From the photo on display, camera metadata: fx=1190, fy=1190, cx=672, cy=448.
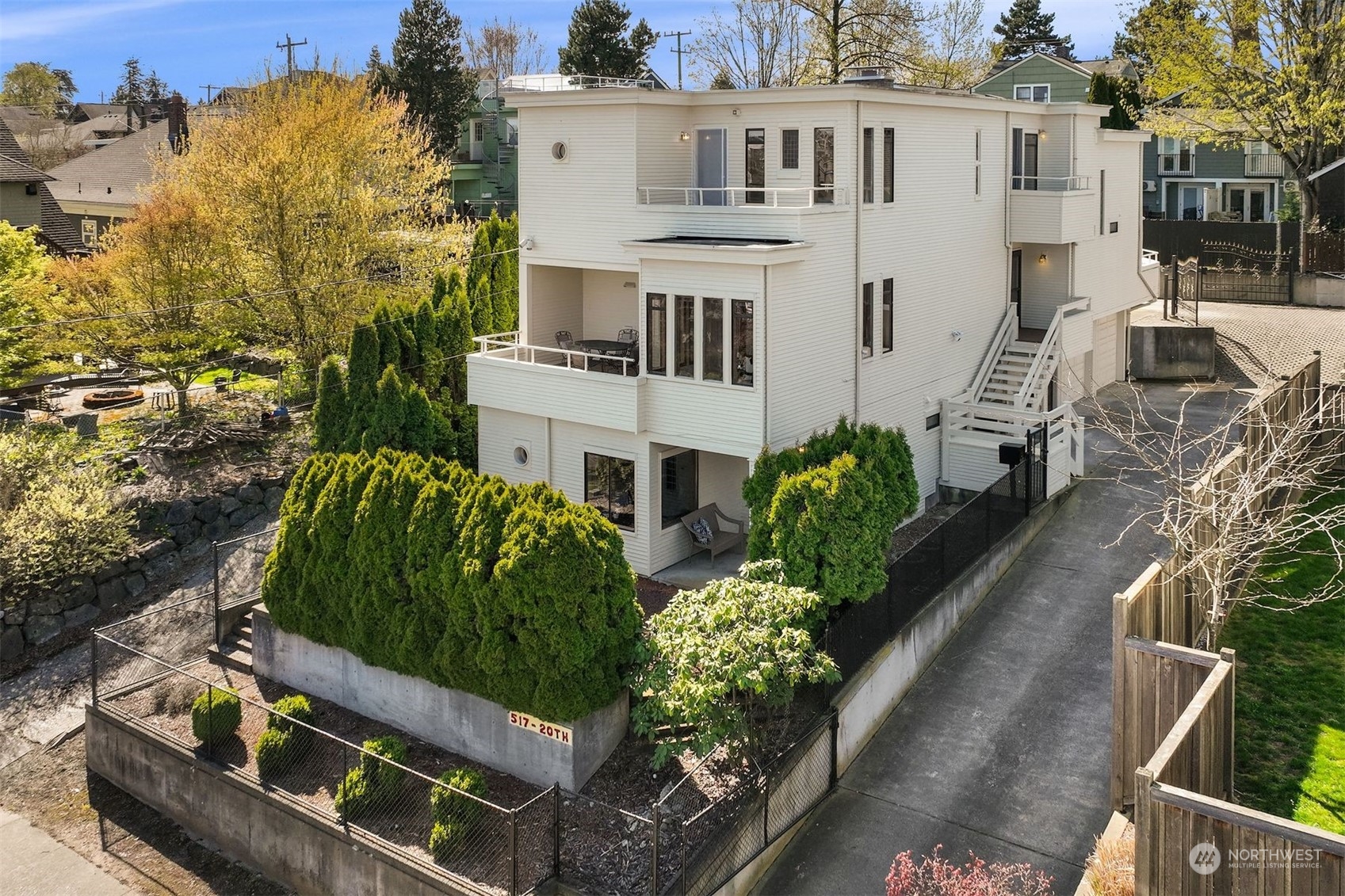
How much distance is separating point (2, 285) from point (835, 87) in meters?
22.1

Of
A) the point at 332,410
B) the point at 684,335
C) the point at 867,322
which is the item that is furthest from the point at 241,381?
the point at 867,322

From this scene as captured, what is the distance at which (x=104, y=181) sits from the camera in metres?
54.5

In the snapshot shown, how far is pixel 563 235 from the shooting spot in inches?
979

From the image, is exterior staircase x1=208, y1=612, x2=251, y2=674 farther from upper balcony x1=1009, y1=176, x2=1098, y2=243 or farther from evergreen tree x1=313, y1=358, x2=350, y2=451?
upper balcony x1=1009, y1=176, x2=1098, y2=243

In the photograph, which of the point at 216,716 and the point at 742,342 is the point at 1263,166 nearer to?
the point at 742,342

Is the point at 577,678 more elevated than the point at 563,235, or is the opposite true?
the point at 563,235

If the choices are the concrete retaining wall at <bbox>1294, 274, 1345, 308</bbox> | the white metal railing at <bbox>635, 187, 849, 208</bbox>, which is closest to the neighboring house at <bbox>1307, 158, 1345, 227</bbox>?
the concrete retaining wall at <bbox>1294, 274, 1345, 308</bbox>

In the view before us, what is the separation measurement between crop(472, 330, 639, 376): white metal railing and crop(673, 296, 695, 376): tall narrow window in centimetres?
119

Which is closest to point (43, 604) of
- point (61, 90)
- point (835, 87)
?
point (835, 87)

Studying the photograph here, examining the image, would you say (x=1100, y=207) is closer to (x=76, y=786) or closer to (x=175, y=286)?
(x=175, y=286)

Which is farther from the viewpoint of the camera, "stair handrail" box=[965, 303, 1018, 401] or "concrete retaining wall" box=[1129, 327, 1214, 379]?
"concrete retaining wall" box=[1129, 327, 1214, 379]

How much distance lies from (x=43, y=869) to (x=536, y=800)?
30.6 feet

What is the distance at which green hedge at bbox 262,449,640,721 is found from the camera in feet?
54.9

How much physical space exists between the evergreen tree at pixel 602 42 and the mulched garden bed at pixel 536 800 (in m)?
43.2
